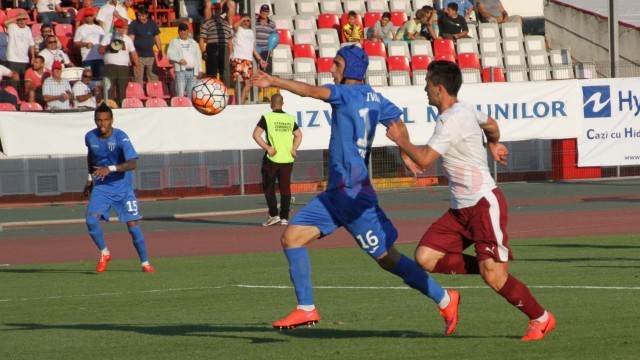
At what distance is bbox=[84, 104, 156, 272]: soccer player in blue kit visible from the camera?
15.7m

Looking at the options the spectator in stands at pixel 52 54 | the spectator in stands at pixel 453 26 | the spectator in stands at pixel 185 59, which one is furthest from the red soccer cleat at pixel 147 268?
the spectator in stands at pixel 453 26

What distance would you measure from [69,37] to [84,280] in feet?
49.4

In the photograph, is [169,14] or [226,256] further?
[169,14]

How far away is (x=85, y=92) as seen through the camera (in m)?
26.2

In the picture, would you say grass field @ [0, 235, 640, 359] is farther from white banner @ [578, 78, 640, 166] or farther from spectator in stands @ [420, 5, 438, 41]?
spectator in stands @ [420, 5, 438, 41]

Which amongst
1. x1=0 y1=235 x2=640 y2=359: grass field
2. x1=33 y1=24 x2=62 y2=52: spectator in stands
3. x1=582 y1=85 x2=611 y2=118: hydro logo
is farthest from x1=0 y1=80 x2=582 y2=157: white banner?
x1=0 y1=235 x2=640 y2=359: grass field

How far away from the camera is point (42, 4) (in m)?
29.6

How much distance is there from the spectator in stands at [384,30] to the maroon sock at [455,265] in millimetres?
23040

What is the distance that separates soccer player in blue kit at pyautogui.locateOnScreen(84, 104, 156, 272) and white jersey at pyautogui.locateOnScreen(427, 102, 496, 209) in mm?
7425

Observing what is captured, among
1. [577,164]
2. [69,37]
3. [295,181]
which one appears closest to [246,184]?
[295,181]

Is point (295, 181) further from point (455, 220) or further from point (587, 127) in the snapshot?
point (455, 220)

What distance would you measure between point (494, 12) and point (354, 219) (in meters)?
26.0

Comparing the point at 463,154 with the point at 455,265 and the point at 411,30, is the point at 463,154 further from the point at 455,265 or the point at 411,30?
the point at 411,30

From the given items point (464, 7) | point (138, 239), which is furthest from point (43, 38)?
point (138, 239)
